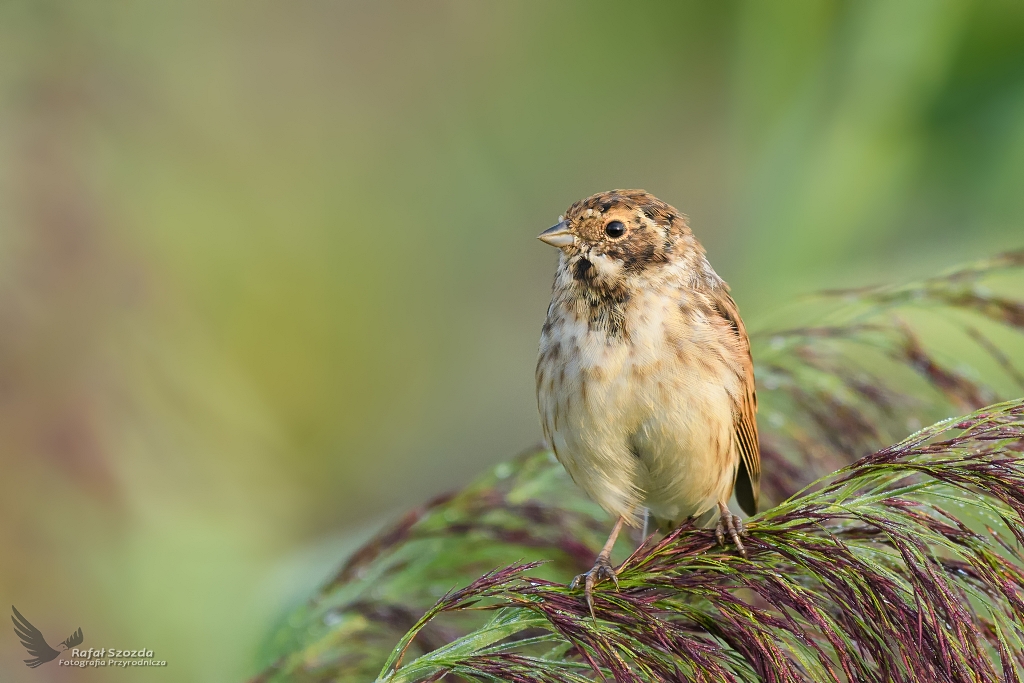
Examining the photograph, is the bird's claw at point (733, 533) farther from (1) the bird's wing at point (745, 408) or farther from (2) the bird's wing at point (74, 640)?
(2) the bird's wing at point (74, 640)

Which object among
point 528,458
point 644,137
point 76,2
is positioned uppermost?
point 76,2

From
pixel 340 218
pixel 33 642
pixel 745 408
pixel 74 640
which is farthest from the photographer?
pixel 340 218

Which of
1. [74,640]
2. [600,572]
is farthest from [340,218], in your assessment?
[600,572]

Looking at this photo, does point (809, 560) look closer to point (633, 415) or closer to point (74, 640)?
point (633, 415)

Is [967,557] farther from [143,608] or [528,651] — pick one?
[143,608]

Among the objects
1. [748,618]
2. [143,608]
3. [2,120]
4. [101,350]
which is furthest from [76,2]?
[748,618]

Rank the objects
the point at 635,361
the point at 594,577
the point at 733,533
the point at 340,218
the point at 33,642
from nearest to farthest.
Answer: the point at 733,533 < the point at 594,577 < the point at 635,361 < the point at 33,642 < the point at 340,218
